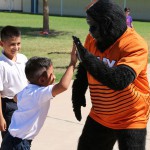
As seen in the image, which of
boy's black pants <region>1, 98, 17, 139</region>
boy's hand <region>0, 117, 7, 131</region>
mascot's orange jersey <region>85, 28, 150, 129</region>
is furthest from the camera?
boy's black pants <region>1, 98, 17, 139</region>

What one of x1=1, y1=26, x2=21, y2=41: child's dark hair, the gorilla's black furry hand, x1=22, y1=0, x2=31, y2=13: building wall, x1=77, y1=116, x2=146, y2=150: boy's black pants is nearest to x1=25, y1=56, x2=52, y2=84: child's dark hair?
the gorilla's black furry hand

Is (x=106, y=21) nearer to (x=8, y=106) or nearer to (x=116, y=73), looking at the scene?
(x=116, y=73)

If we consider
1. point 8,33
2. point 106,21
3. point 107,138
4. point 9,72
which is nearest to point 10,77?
point 9,72

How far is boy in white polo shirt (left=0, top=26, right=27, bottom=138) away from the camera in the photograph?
3797mm

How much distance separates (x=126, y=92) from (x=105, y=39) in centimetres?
40

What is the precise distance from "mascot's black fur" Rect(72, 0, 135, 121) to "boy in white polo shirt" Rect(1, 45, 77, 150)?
0.35m

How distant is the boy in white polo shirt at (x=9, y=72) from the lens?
3.80 metres

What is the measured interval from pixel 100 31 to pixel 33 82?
666 millimetres

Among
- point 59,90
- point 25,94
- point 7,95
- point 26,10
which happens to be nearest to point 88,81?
point 59,90

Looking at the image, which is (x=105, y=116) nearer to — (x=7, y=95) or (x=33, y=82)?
(x=33, y=82)

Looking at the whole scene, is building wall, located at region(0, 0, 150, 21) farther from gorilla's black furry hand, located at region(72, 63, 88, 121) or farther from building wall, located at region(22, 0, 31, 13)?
gorilla's black furry hand, located at region(72, 63, 88, 121)

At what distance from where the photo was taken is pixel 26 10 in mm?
41750

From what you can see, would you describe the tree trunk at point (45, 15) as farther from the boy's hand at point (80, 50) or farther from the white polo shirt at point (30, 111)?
the boy's hand at point (80, 50)

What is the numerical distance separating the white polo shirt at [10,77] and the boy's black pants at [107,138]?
90 cm
